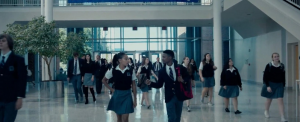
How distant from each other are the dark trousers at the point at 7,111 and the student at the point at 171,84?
7.45ft

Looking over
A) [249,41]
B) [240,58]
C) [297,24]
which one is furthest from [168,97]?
[240,58]

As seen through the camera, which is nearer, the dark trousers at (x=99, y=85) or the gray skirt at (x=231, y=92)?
the gray skirt at (x=231, y=92)

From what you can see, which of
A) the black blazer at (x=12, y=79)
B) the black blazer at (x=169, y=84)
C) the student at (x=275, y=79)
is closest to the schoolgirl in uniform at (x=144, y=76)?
the student at (x=275, y=79)

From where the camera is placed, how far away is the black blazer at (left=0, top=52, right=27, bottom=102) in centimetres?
452

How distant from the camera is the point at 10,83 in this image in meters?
Result: 4.56

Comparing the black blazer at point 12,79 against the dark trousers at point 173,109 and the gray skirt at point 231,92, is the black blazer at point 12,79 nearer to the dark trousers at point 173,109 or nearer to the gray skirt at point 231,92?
the dark trousers at point 173,109

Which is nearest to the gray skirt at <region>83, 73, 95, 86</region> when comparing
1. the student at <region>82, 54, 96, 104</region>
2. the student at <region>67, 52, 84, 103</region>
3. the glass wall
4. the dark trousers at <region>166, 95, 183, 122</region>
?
the student at <region>82, 54, 96, 104</region>

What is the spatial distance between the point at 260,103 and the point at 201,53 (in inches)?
676

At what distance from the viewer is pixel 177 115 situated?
6246mm

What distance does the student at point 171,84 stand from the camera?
6.13m

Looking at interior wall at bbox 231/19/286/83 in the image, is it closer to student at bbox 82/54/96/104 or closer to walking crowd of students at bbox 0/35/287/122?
walking crowd of students at bbox 0/35/287/122

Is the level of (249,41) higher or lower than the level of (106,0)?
lower

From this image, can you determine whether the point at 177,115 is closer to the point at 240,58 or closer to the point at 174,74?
the point at 174,74

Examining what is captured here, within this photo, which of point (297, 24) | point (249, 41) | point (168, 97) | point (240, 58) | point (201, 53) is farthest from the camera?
point (201, 53)
